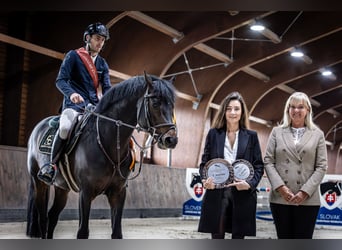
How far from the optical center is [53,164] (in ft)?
16.4

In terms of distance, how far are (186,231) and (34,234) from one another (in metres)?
3.03

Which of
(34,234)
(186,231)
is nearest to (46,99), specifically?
(186,231)

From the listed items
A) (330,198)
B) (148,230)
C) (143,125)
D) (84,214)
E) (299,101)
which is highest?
(299,101)

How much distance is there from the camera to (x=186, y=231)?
814 cm

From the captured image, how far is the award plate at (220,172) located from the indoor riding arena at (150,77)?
94 cm

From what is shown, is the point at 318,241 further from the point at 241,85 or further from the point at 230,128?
the point at 241,85

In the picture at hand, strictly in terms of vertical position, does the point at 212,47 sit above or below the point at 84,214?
above

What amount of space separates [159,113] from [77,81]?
97 cm

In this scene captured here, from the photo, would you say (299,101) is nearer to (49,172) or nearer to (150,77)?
(150,77)

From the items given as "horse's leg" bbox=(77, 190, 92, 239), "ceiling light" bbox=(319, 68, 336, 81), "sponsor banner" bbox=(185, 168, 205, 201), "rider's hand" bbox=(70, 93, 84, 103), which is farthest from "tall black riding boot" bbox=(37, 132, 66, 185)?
"ceiling light" bbox=(319, 68, 336, 81)

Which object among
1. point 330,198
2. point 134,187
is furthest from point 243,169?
point 330,198

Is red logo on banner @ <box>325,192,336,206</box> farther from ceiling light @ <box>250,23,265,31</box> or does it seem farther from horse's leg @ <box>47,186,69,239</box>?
horse's leg @ <box>47,186,69,239</box>

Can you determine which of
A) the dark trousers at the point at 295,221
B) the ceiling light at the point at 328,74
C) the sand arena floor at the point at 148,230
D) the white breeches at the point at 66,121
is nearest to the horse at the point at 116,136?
the white breeches at the point at 66,121

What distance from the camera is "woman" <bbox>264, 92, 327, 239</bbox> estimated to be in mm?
3859
